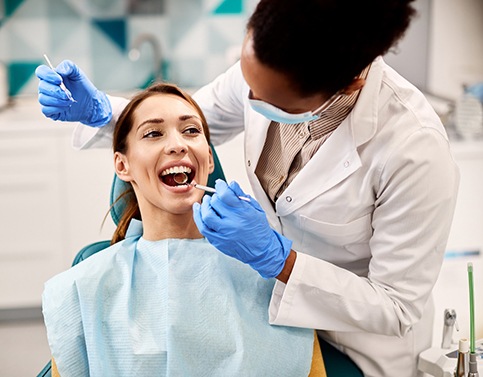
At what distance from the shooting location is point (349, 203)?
1.45 meters

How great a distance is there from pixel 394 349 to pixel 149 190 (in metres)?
0.70

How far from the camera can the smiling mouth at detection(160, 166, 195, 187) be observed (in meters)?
1.66

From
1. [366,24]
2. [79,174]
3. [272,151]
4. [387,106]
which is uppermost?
[366,24]

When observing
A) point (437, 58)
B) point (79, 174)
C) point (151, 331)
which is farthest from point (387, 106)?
point (437, 58)

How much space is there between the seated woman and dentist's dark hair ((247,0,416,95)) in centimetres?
58

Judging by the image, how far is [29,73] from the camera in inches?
140

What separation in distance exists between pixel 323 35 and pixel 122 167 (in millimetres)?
827

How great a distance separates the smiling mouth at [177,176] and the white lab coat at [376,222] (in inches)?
10.4

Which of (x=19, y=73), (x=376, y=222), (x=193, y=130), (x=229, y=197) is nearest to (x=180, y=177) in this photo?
(x=193, y=130)

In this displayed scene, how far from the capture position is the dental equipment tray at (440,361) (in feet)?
4.93

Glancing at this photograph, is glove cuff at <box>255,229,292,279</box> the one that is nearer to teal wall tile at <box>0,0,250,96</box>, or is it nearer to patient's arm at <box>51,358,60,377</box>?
patient's arm at <box>51,358,60,377</box>

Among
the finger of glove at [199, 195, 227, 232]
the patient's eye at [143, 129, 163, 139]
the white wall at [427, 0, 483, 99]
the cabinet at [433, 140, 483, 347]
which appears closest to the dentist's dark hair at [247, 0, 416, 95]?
the finger of glove at [199, 195, 227, 232]

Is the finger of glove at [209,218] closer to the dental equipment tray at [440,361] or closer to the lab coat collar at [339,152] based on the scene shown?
the lab coat collar at [339,152]

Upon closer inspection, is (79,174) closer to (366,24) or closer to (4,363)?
(4,363)
